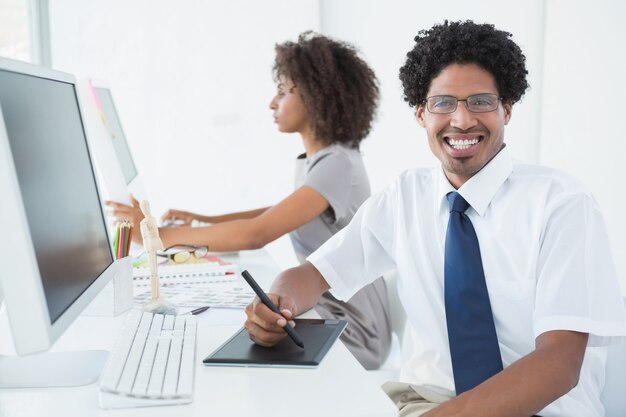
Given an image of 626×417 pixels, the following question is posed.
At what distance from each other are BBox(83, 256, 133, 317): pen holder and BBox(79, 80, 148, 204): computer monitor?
577 millimetres

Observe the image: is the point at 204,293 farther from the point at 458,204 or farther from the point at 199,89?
the point at 199,89

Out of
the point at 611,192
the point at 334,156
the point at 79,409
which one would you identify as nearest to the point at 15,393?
the point at 79,409

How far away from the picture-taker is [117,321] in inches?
51.1

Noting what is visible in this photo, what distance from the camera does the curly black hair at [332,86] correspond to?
90.4 inches

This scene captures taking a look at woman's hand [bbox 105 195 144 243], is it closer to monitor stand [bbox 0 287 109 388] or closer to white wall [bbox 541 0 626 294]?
monitor stand [bbox 0 287 109 388]

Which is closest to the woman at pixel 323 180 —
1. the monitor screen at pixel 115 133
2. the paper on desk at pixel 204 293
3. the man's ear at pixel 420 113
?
the monitor screen at pixel 115 133

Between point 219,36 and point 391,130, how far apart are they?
3.62 ft

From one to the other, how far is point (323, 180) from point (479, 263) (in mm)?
904

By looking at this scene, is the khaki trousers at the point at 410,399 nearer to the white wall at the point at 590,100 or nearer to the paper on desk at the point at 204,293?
the paper on desk at the point at 204,293

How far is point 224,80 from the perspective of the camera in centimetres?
368

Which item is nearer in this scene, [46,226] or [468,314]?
[46,226]

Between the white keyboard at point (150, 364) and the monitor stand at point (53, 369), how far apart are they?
50 millimetres

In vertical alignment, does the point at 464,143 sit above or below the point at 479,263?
above

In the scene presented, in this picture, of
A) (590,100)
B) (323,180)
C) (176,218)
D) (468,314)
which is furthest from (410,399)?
(590,100)
